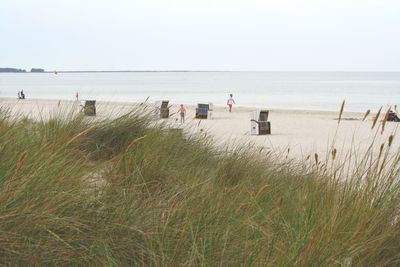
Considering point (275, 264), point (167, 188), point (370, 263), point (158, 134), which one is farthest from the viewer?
point (158, 134)

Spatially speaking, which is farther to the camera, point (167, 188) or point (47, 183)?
point (167, 188)

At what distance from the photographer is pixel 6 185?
7.19 feet

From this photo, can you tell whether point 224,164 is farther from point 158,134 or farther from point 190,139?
point 190,139

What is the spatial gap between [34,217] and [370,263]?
4.58 feet

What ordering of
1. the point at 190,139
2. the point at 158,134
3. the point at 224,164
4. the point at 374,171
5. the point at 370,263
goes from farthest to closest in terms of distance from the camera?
the point at 190,139 < the point at 158,134 < the point at 224,164 < the point at 374,171 < the point at 370,263

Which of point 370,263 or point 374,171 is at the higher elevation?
point 374,171

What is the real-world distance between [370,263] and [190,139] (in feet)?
10.9

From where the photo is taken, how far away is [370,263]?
225 centimetres

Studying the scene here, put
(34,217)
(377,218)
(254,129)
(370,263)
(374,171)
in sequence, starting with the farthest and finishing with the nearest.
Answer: (254,129), (374,171), (377,218), (370,263), (34,217)

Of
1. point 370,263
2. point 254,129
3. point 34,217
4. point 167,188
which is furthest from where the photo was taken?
point 254,129

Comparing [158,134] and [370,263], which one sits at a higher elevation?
[158,134]

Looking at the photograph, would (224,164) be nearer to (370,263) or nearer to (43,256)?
(370,263)

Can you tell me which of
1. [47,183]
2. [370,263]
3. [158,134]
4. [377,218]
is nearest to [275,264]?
[370,263]

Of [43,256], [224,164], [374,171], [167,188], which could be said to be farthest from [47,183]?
[224,164]
